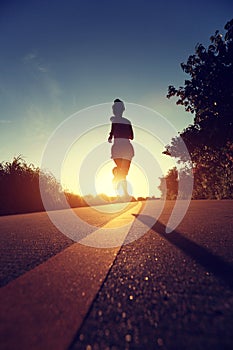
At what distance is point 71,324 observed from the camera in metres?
1.01

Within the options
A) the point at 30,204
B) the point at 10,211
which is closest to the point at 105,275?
the point at 10,211

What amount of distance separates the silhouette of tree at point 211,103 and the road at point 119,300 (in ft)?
44.0

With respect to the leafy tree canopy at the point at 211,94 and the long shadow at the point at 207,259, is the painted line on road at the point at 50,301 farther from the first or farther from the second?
the leafy tree canopy at the point at 211,94

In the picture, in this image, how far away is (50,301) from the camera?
127 cm

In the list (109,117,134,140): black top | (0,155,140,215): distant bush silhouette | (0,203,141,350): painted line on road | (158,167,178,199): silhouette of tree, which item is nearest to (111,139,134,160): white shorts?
(109,117,134,140): black top

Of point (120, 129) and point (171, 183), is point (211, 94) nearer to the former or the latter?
point (120, 129)

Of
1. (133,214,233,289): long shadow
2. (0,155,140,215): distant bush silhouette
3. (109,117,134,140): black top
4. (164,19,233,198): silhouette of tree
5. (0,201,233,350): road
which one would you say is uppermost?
(164,19,233,198): silhouette of tree

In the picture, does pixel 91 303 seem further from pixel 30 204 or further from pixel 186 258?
pixel 30 204

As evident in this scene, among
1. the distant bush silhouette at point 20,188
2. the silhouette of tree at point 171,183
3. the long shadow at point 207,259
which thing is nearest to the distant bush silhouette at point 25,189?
the distant bush silhouette at point 20,188

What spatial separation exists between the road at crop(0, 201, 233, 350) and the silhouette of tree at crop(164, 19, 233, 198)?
1340cm

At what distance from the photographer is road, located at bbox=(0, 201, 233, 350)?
0.90 m

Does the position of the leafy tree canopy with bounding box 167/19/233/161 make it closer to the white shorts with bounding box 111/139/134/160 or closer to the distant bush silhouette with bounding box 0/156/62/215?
the white shorts with bounding box 111/139/134/160

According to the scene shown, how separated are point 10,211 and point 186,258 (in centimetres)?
1139

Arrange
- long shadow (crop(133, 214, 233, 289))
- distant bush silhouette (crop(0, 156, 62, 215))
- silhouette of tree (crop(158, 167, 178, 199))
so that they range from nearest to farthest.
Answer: long shadow (crop(133, 214, 233, 289)), distant bush silhouette (crop(0, 156, 62, 215)), silhouette of tree (crop(158, 167, 178, 199))
